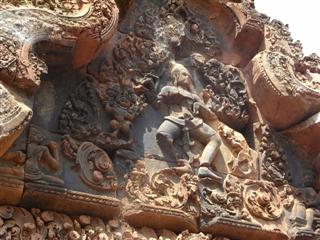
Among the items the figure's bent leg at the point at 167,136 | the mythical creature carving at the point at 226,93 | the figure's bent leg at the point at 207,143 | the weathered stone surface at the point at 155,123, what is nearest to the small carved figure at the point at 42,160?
the weathered stone surface at the point at 155,123

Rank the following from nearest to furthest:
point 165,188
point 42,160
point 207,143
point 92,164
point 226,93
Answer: point 42,160 < point 92,164 < point 165,188 < point 207,143 < point 226,93

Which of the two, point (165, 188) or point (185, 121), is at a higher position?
point (185, 121)

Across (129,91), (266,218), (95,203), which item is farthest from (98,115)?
(266,218)

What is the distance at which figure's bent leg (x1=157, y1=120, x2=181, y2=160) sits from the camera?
6.16 m

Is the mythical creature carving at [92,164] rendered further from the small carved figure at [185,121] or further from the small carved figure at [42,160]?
the small carved figure at [185,121]

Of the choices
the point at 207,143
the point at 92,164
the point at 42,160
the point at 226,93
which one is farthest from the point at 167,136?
the point at 42,160

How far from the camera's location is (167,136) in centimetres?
618

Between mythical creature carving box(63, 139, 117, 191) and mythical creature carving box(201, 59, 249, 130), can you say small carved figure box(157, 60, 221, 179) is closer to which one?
mythical creature carving box(201, 59, 249, 130)

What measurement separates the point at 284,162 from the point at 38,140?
2609 millimetres

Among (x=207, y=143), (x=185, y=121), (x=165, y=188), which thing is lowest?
(x=165, y=188)

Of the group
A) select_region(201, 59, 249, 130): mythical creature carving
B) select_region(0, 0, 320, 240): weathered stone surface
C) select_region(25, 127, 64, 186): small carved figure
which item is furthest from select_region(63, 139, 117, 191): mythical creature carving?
select_region(201, 59, 249, 130): mythical creature carving

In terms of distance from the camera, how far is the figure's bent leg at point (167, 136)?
20.2 feet

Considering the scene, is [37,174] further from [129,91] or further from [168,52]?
[168,52]

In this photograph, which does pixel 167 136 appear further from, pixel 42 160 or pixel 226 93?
pixel 42 160
